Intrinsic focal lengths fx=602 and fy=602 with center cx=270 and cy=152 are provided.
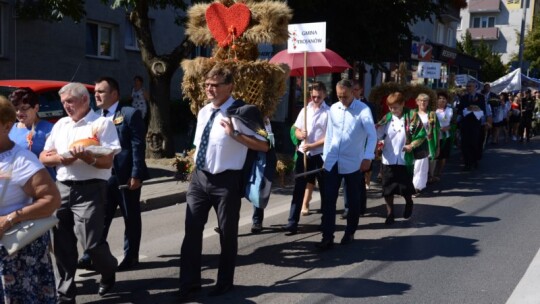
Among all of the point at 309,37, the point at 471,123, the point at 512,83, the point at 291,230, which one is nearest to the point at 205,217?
the point at 291,230

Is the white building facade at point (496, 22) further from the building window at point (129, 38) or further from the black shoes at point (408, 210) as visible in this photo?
the black shoes at point (408, 210)

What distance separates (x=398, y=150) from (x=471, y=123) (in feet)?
20.3

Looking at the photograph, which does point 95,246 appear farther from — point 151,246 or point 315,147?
point 315,147

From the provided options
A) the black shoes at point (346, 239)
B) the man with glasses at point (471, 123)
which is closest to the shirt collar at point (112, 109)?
the black shoes at point (346, 239)

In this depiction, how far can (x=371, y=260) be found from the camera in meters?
6.05

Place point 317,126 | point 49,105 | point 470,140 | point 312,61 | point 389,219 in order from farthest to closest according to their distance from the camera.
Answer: point 470,140
point 312,61
point 49,105
point 389,219
point 317,126

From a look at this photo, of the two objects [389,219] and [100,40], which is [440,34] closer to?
[100,40]

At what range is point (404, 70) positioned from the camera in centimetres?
1320

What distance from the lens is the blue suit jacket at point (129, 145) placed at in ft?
17.4

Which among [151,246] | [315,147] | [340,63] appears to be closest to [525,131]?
→ [340,63]

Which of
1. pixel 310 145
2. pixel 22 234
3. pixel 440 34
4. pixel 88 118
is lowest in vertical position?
pixel 22 234

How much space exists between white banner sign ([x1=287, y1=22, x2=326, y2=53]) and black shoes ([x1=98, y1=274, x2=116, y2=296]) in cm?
443

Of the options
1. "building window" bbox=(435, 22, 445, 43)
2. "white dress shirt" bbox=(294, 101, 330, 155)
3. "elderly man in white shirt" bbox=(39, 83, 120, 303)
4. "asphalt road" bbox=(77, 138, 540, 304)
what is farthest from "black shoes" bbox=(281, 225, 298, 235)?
"building window" bbox=(435, 22, 445, 43)

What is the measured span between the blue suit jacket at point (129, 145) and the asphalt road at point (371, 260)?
3.07 feet
